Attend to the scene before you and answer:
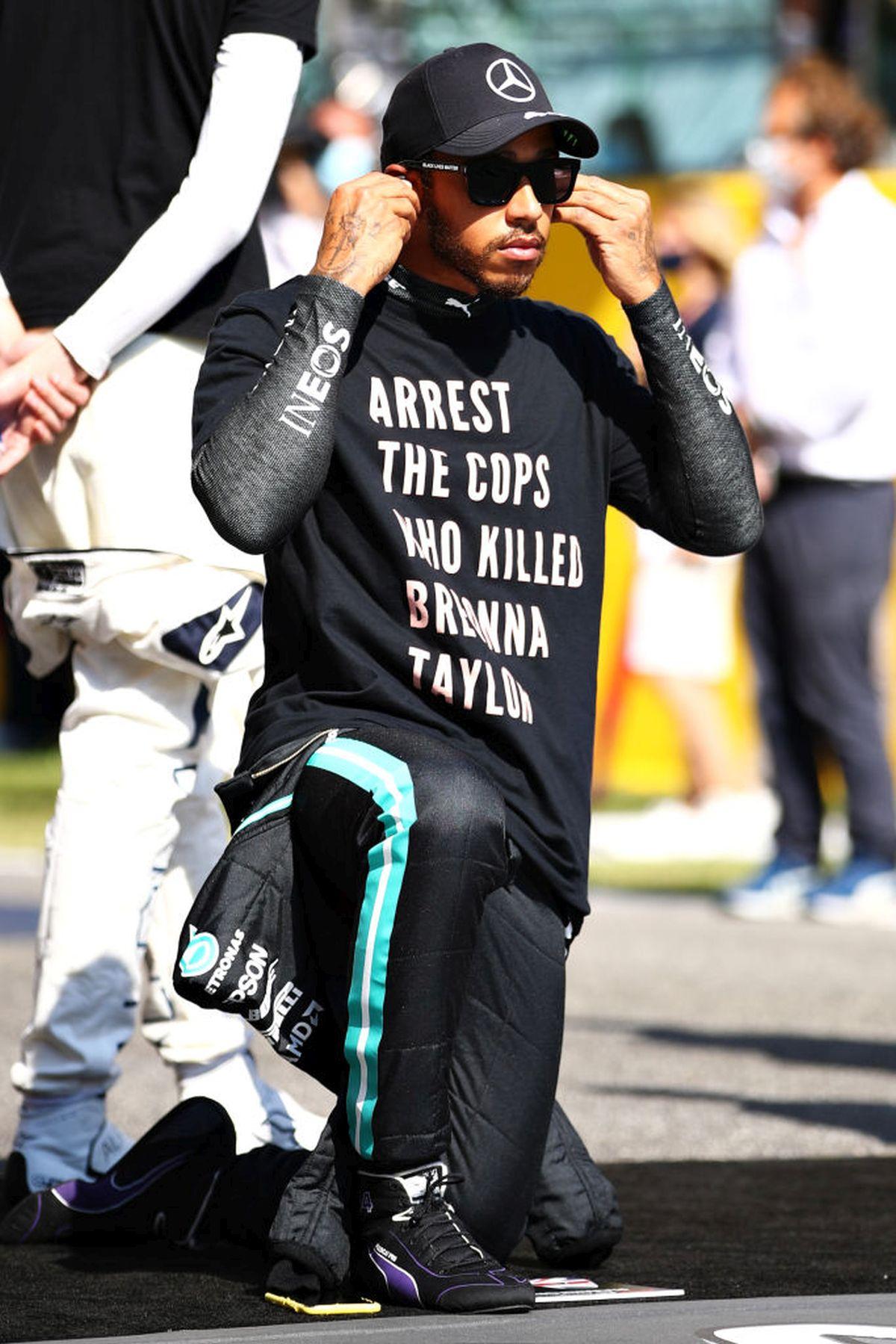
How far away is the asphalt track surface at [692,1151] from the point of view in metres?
3.15

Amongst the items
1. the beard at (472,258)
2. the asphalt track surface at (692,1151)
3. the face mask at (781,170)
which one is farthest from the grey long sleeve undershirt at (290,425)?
the face mask at (781,170)

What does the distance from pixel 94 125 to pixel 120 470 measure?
564mm

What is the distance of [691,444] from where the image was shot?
3.67 meters

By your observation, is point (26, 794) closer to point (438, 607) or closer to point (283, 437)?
point (438, 607)

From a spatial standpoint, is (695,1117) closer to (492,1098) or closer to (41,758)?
(492,1098)

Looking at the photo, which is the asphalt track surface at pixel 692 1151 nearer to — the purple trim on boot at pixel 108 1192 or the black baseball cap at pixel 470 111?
the purple trim on boot at pixel 108 1192

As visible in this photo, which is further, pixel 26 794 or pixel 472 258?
pixel 26 794

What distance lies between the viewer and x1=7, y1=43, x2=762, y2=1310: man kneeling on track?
3279 mm

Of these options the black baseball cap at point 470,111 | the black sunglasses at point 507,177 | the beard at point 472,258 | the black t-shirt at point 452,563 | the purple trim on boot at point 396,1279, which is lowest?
the purple trim on boot at point 396,1279

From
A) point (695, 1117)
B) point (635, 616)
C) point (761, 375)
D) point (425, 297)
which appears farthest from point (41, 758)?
point (425, 297)

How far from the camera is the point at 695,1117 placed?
16.5 feet

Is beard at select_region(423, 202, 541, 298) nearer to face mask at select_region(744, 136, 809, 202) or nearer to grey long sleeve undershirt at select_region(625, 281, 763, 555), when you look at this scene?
grey long sleeve undershirt at select_region(625, 281, 763, 555)

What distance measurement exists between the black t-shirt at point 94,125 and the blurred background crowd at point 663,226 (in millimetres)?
3706

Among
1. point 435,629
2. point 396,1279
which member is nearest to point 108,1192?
point 396,1279
